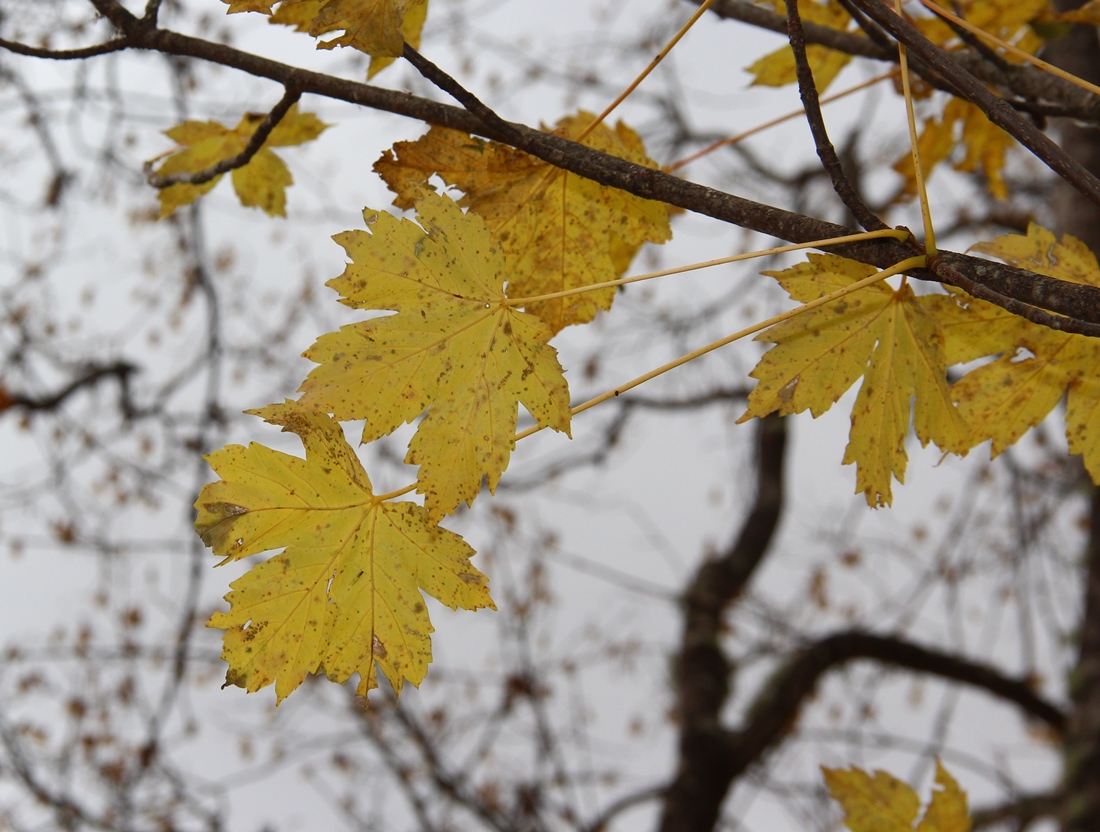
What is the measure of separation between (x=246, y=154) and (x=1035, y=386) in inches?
30.4

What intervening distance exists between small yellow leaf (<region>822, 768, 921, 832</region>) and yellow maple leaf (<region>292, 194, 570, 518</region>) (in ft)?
2.39

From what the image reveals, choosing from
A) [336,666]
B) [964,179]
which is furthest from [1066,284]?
[964,179]

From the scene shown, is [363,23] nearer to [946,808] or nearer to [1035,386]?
[1035,386]

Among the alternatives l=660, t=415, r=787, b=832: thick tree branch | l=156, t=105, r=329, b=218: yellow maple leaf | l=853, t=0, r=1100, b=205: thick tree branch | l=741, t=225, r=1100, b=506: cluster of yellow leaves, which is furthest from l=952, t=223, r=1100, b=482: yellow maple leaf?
l=660, t=415, r=787, b=832: thick tree branch

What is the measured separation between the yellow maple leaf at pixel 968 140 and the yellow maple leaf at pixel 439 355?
29.7 inches

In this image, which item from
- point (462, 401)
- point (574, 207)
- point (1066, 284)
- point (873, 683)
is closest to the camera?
point (1066, 284)

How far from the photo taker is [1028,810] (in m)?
3.23

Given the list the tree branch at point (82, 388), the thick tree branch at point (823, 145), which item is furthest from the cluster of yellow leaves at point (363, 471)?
the tree branch at point (82, 388)

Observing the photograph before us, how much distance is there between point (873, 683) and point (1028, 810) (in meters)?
0.71

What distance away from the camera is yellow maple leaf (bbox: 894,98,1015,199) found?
1120 mm

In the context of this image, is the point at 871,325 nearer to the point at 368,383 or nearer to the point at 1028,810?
the point at 368,383

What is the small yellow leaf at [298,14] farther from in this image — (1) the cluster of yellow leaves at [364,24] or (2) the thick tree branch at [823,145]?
(2) the thick tree branch at [823,145]

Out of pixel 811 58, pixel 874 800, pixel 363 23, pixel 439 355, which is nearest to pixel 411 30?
pixel 363 23

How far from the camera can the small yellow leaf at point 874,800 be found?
1.01 m
